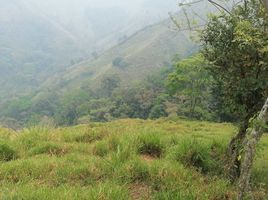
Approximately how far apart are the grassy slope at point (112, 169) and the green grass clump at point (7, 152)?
0.02m

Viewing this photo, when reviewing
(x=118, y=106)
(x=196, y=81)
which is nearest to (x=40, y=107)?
(x=118, y=106)

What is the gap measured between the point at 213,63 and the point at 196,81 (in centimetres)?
4349

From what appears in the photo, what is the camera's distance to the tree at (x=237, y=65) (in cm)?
948

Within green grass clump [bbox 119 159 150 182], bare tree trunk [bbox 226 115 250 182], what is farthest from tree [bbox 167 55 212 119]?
green grass clump [bbox 119 159 150 182]

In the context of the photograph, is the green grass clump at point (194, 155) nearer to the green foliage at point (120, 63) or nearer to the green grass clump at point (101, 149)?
the green grass clump at point (101, 149)

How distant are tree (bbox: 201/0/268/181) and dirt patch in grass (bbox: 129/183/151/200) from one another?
2.53 meters

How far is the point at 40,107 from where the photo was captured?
138500 millimetres

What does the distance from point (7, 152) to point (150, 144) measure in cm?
335

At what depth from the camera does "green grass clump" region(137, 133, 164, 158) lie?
395 inches

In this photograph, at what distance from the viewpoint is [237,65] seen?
9891 millimetres

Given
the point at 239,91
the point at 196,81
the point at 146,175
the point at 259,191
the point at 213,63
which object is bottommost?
the point at 196,81

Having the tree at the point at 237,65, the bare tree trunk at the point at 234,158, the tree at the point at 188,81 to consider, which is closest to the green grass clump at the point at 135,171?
the bare tree trunk at the point at 234,158

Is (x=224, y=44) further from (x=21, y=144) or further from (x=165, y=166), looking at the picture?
(x=21, y=144)

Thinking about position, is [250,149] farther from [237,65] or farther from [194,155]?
[237,65]
